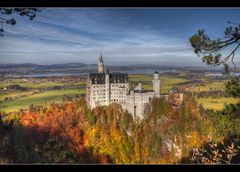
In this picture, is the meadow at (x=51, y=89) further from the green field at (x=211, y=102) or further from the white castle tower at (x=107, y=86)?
the white castle tower at (x=107, y=86)

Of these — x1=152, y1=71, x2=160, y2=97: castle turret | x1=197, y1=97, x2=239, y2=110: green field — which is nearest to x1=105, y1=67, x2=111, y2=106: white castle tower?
x1=152, y1=71, x2=160, y2=97: castle turret

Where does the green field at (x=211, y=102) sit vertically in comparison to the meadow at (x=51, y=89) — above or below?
below

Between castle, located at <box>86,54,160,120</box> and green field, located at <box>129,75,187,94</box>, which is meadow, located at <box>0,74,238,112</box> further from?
castle, located at <box>86,54,160,120</box>

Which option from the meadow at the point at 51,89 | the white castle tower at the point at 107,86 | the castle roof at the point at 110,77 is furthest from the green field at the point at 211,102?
the white castle tower at the point at 107,86

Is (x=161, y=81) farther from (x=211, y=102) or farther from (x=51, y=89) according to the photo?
(x=51, y=89)

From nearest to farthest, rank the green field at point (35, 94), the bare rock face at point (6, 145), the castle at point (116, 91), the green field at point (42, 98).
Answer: the bare rock face at point (6, 145) → the green field at point (35, 94) → the green field at point (42, 98) → the castle at point (116, 91)

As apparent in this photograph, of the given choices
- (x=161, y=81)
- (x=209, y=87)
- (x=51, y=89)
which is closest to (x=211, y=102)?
(x=209, y=87)
